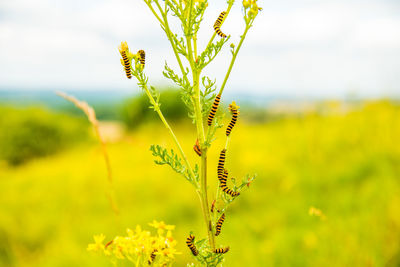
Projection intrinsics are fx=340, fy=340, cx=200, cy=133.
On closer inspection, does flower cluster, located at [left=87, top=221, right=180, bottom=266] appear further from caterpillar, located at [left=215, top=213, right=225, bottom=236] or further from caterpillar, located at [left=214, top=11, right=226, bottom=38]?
caterpillar, located at [left=214, top=11, right=226, bottom=38]

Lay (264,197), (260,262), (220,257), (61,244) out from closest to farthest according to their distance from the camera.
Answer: (220,257) → (260,262) → (61,244) → (264,197)

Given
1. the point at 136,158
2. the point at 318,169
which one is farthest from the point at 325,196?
the point at 136,158

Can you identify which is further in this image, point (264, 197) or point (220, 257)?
point (264, 197)

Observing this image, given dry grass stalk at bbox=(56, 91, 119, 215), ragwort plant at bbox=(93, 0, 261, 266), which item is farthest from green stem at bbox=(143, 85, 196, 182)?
dry grass stalk at bbox=(56, 91, 119, 215)

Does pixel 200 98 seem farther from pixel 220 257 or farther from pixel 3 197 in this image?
pixel 3 197

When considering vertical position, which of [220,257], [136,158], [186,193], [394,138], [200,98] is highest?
[200,98]

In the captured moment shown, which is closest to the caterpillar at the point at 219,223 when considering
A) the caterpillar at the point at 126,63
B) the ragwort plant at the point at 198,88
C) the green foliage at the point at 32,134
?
the ragwort plant at the point at 198,88
